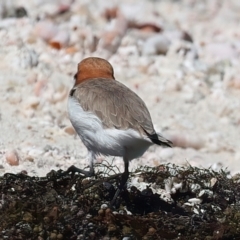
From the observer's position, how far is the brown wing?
5012 mm

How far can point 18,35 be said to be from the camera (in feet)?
28.8

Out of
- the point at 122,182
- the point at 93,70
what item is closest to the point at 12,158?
the point at 93,70

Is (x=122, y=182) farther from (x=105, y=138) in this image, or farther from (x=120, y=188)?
(x=105, y=138)

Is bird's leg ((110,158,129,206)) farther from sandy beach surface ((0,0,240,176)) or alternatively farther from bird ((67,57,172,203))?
sandy beach surface ((0,0,240,176))

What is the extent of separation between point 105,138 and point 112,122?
0.35 ft

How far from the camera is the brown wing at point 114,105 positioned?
16.4 feet

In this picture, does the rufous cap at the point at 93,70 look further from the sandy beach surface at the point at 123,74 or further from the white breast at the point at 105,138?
the sandy beach surface at the point at 123,74

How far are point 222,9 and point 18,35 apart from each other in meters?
4.26

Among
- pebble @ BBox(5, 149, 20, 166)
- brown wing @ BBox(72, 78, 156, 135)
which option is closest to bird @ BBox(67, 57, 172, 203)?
→ brown wing @ BBox(72, 78, 156, 135)

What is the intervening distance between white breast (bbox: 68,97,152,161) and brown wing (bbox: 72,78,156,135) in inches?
1.5

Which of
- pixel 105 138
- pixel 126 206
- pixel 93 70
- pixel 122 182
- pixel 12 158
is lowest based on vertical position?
pixel 126 206

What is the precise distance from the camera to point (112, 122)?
503 cm

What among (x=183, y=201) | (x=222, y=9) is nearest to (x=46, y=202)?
(x=183, y=201)

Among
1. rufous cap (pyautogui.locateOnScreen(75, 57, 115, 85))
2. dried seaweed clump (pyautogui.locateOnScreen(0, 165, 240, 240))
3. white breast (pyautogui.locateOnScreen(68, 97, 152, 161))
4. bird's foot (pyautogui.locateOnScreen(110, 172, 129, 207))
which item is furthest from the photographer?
rufous cap (pyautogui.locateOnScreen(75, 57, 115, 85))
